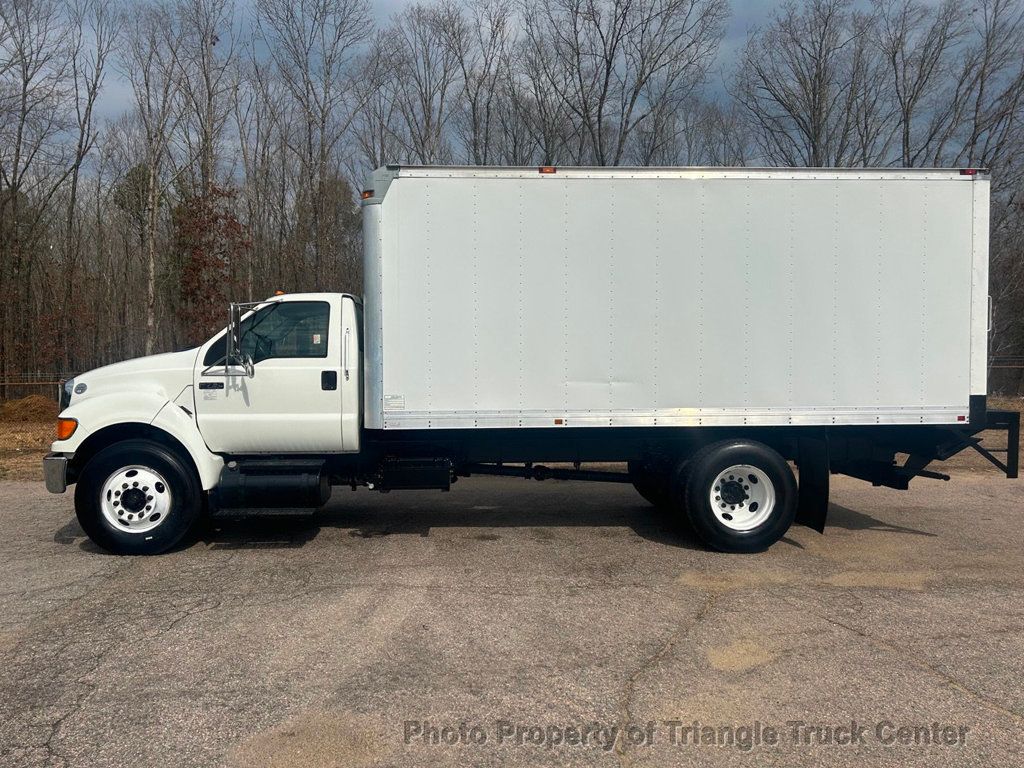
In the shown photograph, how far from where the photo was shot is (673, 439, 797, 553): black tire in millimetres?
6391

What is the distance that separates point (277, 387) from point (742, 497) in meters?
4.44

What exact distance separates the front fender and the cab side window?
606mm

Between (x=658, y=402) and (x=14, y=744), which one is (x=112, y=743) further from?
(x=658, y=402)

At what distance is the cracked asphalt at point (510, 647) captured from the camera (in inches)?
132

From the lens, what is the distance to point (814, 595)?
537 cm

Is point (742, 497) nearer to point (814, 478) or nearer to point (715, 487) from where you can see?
point (715, 487)

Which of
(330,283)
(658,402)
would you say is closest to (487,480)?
(658,402)

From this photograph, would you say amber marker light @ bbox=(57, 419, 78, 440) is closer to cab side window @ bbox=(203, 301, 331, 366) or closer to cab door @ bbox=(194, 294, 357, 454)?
cab door @ bbox=(194, 294, 357, 454)

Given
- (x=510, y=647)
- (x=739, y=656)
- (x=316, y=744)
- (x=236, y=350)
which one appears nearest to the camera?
(x=316, y=744)

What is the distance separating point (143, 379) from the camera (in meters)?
6.43

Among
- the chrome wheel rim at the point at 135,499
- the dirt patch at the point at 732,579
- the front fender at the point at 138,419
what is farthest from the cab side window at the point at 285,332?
the dirt patch at the point at 732,579

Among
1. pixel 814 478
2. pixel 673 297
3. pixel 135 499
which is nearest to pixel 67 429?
pixel 135 499

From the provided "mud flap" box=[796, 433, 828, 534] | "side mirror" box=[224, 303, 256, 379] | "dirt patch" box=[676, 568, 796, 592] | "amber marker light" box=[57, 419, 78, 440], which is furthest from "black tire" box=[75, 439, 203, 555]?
"mud flap" box=[796, 433, 828, 534]

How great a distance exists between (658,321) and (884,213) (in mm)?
2228
